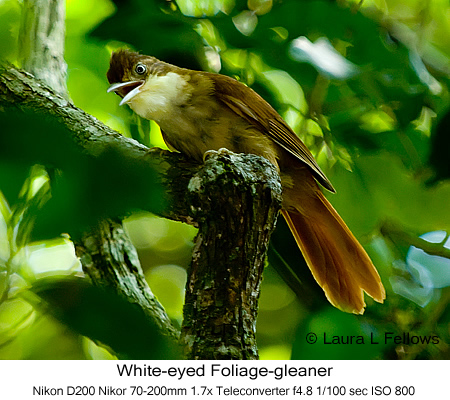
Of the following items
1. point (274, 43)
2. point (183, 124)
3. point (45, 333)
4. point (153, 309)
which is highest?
point (274, 43)

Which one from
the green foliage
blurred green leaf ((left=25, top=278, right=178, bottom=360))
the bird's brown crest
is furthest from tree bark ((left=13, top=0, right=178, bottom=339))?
blurred green leaf ((left=25, top=278, right=178, bottom=360))

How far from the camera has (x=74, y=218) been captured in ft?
1.30


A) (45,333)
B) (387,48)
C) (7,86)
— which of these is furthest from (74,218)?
(387,48)

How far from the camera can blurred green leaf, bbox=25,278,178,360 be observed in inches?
19.7

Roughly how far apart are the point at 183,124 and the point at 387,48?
833 millimetres

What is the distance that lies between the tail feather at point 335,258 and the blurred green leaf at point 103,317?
145 cm

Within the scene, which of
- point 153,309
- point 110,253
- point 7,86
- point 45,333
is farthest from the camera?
point 110,253

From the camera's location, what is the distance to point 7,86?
1.62m

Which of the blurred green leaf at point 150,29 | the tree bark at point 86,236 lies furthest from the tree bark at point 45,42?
the blurred green leaf at point 150,29

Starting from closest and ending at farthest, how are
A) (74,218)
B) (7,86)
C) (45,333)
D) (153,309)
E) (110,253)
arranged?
(74,218)
(45,333)
(7,86)
(153,309)
(110,253)

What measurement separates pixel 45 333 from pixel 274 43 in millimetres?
1479
